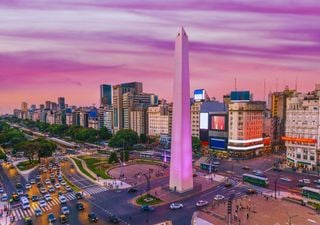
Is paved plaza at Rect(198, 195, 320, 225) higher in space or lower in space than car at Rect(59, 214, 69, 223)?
lower

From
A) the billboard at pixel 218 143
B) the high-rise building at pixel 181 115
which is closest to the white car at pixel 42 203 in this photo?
the high-rise building at pixel 181 115

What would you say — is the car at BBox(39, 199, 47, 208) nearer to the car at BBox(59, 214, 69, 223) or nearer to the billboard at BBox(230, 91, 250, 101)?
the car at BBox(59, 214, 69, 223)

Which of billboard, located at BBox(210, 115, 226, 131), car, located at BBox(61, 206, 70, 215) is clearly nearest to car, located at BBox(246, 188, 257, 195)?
car, located at BBox(61, 206, 70, 215)

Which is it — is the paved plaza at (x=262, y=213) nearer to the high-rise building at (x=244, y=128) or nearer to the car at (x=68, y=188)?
the car at (x=68, y=188)

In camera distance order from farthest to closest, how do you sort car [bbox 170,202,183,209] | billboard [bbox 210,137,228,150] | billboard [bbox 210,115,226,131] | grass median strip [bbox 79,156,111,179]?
1. billboard [bbox 210,115,226,131]
2. billboard [bbox 210,137,228,150]
3. grass median strip [bbox 79,156,111,179]
4. car [bbox 170,202,183,209]

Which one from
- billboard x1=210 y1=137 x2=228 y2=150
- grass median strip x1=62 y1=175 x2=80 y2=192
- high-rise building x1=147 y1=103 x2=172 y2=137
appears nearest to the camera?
grass median strip x1=62 y1=175 x2=80 y2=192

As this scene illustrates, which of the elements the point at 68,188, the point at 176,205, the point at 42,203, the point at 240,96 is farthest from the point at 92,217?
the point at 240,96

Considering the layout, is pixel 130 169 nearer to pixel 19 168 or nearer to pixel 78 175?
pixel 78 175
